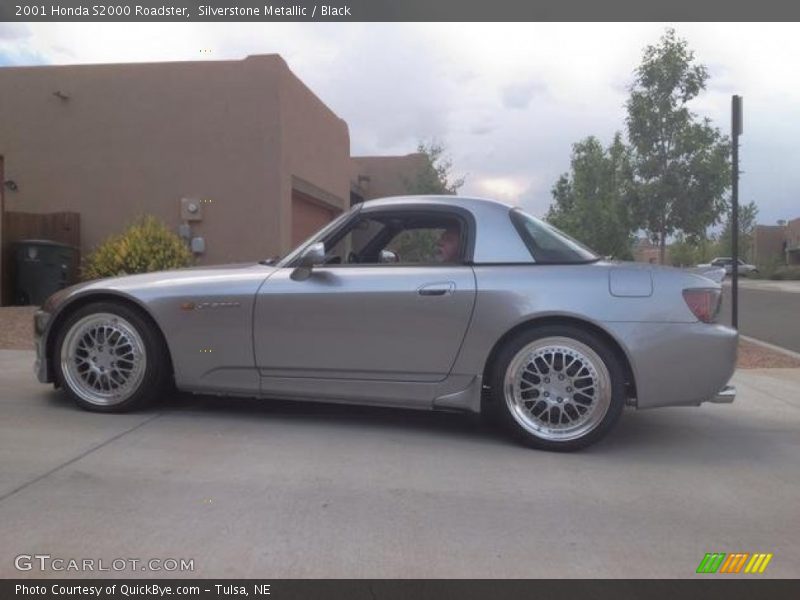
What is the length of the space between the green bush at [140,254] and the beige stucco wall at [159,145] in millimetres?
1444

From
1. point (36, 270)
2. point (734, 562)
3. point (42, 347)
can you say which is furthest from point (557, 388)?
point (36, 270)

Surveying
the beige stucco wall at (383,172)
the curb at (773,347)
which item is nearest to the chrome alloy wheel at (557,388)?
the curb at (773,347)

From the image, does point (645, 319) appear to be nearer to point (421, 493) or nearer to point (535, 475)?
point (535, 475)

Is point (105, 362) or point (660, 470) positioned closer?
point (660, 470)

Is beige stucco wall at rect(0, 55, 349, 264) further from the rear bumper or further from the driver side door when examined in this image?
the rear bumper

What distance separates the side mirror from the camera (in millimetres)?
4754

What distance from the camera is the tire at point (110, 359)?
16.6ft

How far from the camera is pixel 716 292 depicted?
465 cm

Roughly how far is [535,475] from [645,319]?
3.93ft

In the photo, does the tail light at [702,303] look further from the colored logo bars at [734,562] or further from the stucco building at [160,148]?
the stucco building at [160,148]

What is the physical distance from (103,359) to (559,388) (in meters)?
3.13

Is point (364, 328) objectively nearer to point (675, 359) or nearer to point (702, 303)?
point (675, 359)
